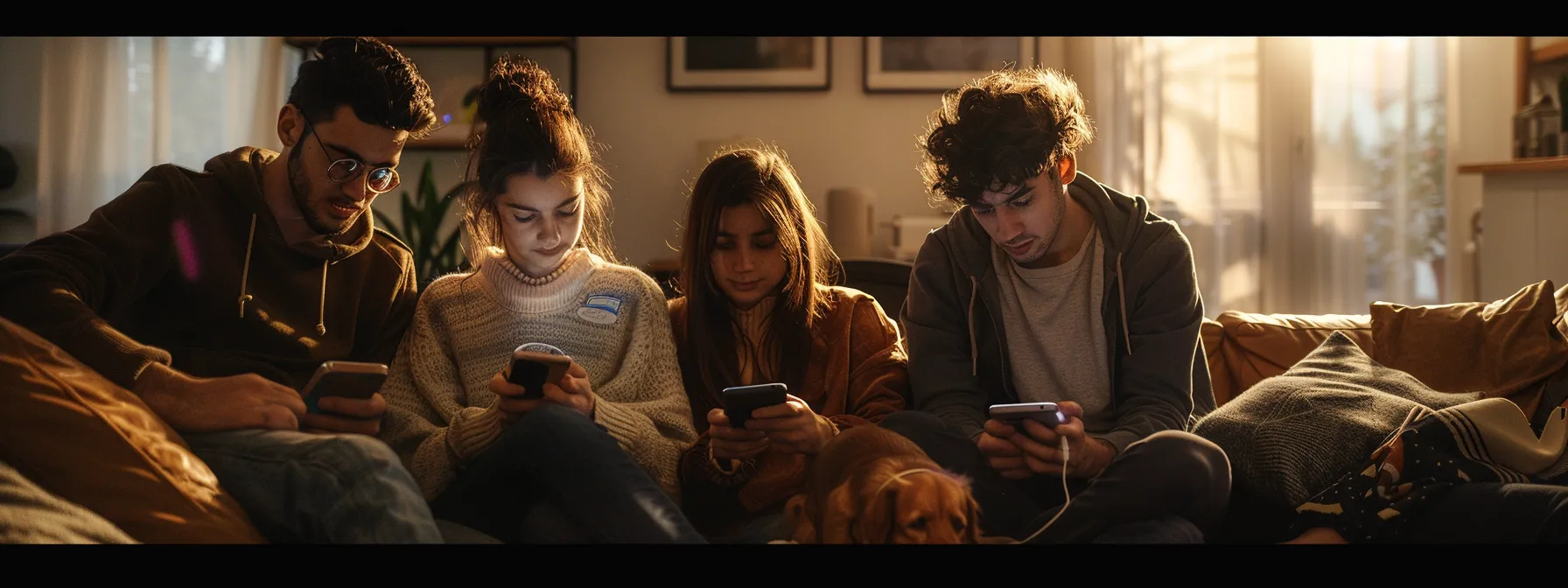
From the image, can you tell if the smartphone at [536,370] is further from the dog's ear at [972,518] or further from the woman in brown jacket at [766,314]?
the dog's ear at [972,518]

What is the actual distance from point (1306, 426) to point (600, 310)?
2.98ft

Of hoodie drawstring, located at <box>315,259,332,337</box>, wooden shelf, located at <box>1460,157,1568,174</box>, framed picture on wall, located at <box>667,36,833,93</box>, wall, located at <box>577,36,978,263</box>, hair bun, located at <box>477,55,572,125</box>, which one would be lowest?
hoodie drawstring, located at <box>315,259,332,337</box>

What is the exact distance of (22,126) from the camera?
127 inches

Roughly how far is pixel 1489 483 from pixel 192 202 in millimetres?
1626

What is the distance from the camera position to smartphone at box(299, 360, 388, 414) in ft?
4.00

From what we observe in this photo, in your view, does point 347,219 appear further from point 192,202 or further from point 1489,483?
point 1489,483

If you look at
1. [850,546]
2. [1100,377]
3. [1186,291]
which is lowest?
[850,546]

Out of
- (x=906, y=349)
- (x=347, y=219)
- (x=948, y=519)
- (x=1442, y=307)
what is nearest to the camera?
(x=948, y=519)

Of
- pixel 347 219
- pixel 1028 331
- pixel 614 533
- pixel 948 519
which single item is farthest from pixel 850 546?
pixel 347 219

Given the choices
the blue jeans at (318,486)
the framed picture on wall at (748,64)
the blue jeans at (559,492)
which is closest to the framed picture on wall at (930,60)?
the framed picture on wall at (748,64)

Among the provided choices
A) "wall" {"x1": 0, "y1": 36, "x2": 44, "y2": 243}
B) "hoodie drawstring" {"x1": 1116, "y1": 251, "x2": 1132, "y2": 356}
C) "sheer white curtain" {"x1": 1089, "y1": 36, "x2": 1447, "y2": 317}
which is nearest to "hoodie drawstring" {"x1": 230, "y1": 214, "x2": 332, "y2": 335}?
"hoodie drawstring" {"x1": 1116, "y1": 251, "x2": 1132, "y2": 356}

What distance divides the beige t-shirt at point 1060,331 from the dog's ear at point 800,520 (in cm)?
36

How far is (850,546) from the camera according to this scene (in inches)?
45.9

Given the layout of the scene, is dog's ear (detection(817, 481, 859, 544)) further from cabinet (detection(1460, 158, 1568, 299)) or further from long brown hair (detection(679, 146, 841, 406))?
cabinet (detection(1460, 158, 1568, 299))
